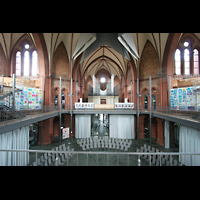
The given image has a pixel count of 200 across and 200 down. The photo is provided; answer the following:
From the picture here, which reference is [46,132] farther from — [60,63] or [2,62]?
[2,62]

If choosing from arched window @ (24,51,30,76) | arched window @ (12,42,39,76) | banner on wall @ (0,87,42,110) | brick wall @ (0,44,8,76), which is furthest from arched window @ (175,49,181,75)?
brick wall @ (0,44,8,76)

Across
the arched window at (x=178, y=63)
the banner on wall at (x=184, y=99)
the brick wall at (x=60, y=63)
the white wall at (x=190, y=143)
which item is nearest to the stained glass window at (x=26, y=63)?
the brick wall at (x=60, y=63)

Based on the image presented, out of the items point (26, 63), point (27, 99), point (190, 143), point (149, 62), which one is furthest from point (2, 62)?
point (190, 143)

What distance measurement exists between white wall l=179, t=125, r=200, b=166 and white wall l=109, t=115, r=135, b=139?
298 inches

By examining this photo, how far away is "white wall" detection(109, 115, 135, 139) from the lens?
650 inches

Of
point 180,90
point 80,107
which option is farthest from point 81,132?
point 180,90

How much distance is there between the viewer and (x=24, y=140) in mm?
8461

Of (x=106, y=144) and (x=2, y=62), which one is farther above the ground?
(x=2, y=62)

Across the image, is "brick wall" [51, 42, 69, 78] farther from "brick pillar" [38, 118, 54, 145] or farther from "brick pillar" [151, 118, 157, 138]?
"brick pillar" [151, 118, 157, 138]

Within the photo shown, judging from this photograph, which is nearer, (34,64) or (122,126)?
(122,126)

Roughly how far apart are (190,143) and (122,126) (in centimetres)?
878

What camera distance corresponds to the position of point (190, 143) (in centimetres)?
840
